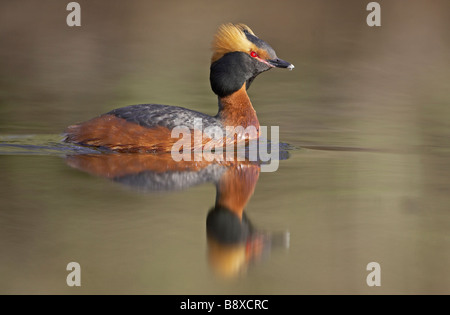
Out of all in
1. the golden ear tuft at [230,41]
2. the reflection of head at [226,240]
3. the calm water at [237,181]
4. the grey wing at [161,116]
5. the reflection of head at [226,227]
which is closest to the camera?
the calm water at [237,181]

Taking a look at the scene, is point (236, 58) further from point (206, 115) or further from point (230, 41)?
point (206, 115)

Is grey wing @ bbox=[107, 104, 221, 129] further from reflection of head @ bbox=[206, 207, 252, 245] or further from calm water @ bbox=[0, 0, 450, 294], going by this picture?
reflection of head @ bbox=[206, 207, 252, 245]

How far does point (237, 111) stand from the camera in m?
10.6

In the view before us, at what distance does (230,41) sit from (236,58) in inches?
9.4

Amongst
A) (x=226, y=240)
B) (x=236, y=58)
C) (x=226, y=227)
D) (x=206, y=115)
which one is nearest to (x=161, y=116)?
(x=206, y=115)

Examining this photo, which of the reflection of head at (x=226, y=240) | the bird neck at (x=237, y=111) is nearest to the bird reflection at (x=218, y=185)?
the reflection of head at (x=226, y=240)

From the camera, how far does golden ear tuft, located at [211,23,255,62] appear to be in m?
10.5

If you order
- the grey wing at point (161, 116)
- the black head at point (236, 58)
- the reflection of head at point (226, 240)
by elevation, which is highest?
the black head at point (236, 58)

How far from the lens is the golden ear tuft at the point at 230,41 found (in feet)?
34.4

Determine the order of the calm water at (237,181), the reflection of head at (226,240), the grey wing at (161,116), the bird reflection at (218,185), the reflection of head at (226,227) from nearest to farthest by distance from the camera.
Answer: the calm water at (237,181) → the reflection of head at (226,240) → the bird reflection at (218,185) → the reflection of head at (226,227) → the grey wing at (161,116)

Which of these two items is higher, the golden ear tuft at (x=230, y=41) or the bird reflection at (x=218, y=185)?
the golden ear tuft at (x=230, y=41)

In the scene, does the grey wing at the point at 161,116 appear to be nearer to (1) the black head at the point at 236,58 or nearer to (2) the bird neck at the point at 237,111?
(2) the bird neck at the point at 237,111

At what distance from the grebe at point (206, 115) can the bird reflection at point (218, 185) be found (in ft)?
0.88

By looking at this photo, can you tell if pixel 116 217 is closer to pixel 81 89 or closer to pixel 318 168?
pixel 318 168
